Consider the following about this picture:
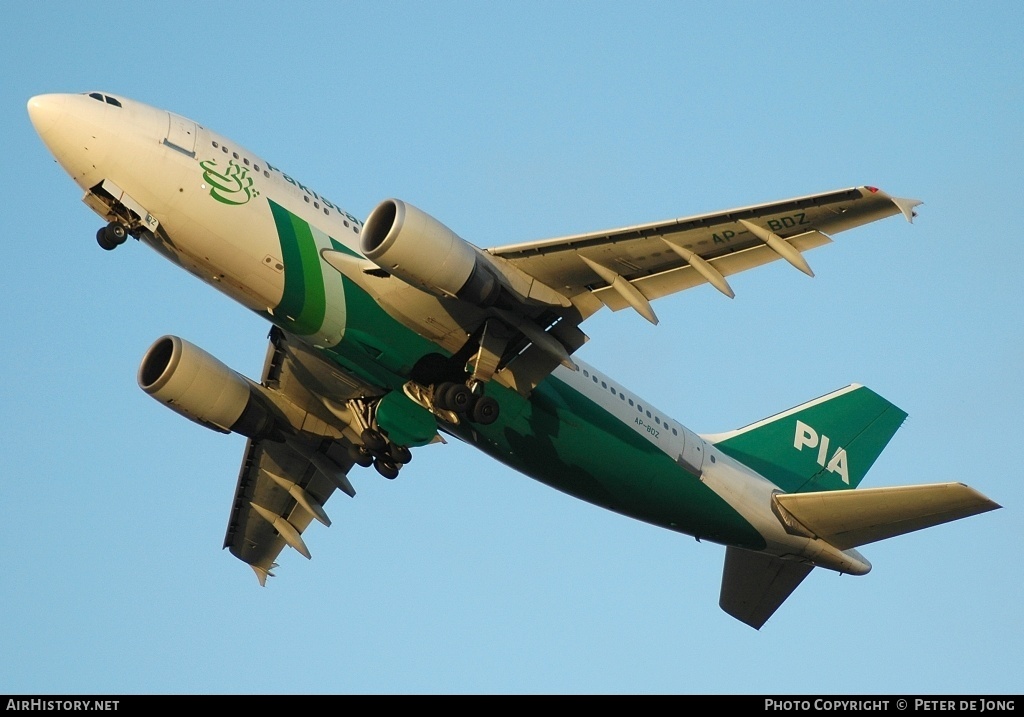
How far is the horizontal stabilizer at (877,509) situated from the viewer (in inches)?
1022

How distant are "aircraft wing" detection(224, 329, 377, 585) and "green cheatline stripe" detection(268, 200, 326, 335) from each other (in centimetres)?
395

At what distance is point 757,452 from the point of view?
3159 cm

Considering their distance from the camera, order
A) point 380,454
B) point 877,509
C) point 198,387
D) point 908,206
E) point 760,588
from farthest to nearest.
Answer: point 760,588, point 380,454, point 198,387, point 877,509, point 908,206

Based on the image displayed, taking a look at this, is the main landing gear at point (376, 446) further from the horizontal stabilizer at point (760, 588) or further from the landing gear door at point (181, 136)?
the horizontal stabilizer at point (760, 588)

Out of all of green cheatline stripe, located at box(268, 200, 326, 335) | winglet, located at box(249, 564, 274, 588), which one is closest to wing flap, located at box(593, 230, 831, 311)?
green cheatline stripe, located at box(268, 200, 326, 335)

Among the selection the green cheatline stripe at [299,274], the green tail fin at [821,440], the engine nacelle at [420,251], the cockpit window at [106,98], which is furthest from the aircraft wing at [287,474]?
the green tail fin at [821,440]

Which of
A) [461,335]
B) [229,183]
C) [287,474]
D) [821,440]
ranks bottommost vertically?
[287,474]

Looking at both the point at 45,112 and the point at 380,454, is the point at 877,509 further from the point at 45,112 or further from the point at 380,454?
the point at 45,112

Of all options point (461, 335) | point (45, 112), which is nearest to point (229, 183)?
point (45, 112)

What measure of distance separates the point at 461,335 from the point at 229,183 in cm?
529

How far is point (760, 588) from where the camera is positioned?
103 feet

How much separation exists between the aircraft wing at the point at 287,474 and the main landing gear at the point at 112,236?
193 inches
